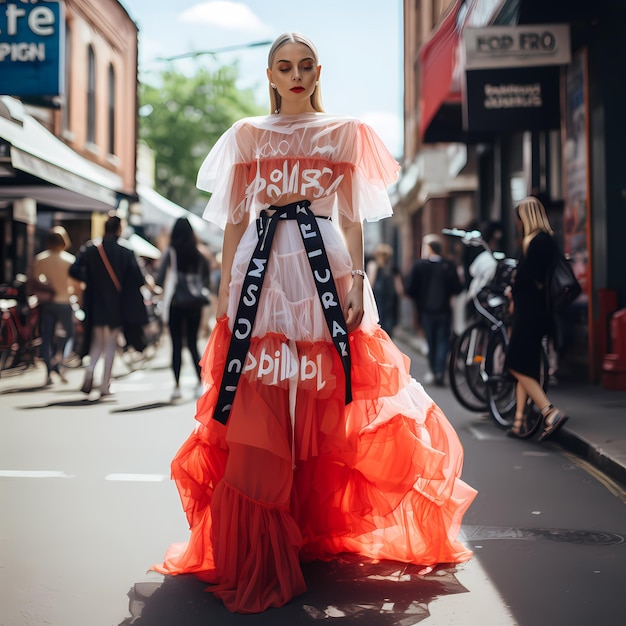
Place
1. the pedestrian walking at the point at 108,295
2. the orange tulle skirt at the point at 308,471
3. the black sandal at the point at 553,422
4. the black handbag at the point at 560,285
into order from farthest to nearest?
the pedestrian walking at the point at 108,295 → the black handbag at the point at 560,285 → the black sandal at the point at 553,422 → the orange tulle skirt at the point at 308,471

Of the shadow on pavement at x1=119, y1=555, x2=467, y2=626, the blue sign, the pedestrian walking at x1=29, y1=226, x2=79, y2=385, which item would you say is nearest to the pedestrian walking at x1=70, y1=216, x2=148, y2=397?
the pedestrian walking at x1=29, y1=226, x2=79, y2=385

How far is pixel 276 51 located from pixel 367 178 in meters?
0.60

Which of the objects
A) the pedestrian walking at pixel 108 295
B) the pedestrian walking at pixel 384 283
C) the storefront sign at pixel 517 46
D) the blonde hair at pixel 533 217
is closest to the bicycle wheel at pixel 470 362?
the blonde hair at pixel 533 217

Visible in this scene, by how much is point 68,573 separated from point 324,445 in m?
1.11

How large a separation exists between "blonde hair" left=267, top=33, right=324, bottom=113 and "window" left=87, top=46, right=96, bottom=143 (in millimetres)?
20399

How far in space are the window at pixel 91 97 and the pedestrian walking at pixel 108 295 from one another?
1398 centimetres

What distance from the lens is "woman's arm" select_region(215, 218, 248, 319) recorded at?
12.1 feet

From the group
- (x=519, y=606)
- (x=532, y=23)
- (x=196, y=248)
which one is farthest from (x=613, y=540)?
(x=532, y=23)

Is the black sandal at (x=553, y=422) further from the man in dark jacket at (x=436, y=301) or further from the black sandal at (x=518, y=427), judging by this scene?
the man in dark jacket at (x=436, y=301)

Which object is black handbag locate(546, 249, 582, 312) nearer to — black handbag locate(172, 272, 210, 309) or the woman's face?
the woman's face

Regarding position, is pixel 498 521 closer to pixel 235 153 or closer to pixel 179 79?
pixel 235 153

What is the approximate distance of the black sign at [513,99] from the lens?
36.6ft

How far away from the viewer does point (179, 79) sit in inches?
2092

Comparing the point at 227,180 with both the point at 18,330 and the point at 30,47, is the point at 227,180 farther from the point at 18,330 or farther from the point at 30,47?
the point at 30,47
